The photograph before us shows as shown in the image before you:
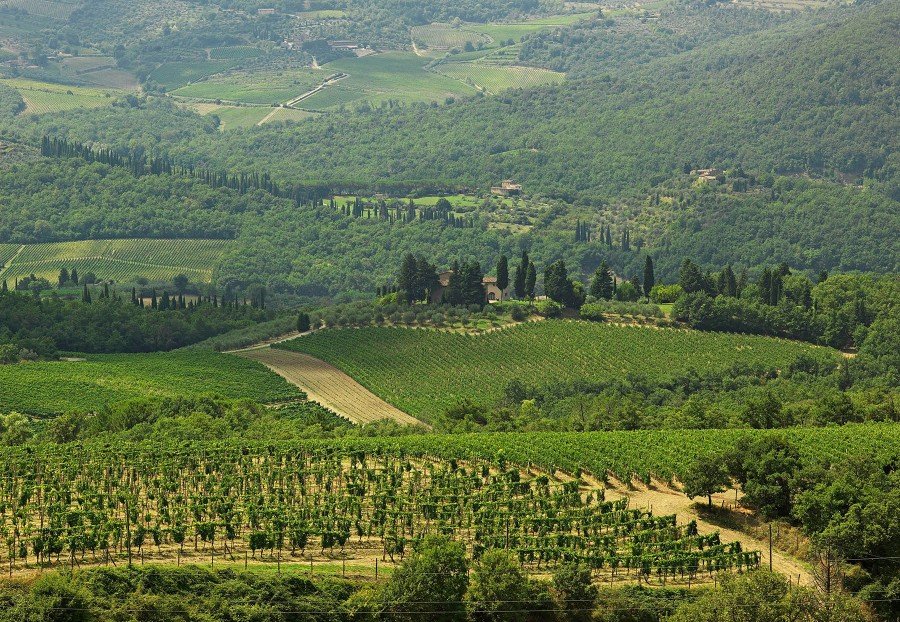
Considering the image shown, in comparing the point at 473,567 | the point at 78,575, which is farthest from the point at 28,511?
the point at 473,567

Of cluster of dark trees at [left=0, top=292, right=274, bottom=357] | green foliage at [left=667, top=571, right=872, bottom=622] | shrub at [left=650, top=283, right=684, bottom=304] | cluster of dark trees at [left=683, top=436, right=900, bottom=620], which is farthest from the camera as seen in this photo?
shrub at [left=650, top=283, right=684, bottom=304]

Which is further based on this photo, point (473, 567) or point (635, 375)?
point (635, 375)

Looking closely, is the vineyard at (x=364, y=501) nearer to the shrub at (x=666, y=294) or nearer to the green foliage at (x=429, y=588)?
the green foliage at (x=429, y=588)

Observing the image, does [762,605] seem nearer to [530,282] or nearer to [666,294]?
[530,282]

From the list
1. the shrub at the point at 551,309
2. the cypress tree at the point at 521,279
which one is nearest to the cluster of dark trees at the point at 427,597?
the shrub at the point at 551,309

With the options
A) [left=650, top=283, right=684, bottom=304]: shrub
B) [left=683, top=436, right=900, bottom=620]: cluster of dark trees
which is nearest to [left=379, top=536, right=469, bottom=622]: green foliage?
[left=683, top=436, right=900, bottom=620]: cluster of dark trees

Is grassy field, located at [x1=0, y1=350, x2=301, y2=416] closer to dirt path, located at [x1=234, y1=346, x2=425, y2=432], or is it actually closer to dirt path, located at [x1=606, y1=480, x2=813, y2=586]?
dirt path, located at [x1=234, y1=346, x2=425, y2=432]

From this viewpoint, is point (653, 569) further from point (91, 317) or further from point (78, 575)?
Result: point (91, 317)
